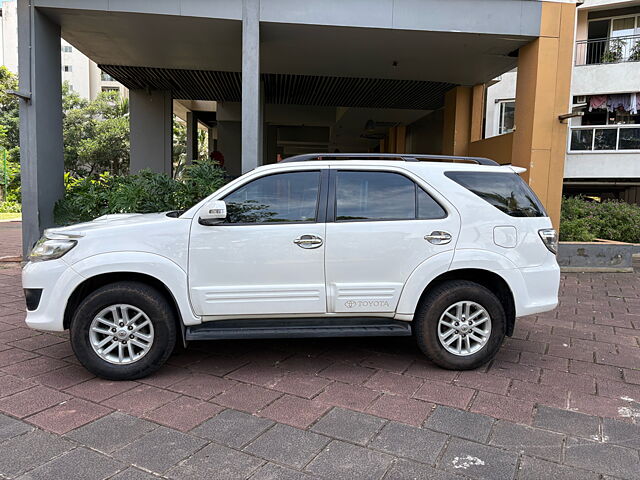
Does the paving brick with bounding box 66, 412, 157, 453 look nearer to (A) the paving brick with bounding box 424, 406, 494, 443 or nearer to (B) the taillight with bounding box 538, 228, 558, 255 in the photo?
(A) the paving brick with bounding box 424, 406, 494, 443

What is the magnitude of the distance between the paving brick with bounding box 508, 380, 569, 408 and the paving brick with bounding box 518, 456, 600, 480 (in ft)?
2.91

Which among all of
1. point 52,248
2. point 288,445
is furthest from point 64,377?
point 288,445

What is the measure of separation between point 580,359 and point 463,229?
1.83m

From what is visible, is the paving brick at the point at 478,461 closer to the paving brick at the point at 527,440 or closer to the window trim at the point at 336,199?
the paving brick at the point at 527,440

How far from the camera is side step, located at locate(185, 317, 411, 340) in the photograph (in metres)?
3.92

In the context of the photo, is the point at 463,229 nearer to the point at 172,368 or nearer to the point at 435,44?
the point at 172,368

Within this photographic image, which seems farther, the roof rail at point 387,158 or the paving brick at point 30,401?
the roof rail at point 387,158

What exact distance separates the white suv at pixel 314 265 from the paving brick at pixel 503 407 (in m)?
0.50

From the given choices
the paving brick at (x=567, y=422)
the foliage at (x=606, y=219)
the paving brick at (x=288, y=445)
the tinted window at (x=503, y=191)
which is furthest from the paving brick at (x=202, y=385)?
the foliage at (x=606, y=219)

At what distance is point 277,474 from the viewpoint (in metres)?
2.66

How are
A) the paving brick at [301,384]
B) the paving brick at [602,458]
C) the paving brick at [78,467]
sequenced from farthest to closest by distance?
the paving brick at [301,384] → the paving brick at [602,458] → the paving brick at [78,467]

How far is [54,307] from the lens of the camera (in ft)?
12.4

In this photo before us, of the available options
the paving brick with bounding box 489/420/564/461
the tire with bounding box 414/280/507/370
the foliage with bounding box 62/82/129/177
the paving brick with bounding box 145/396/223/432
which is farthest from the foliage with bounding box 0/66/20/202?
the paving brick with bounding box 489/420/564/461

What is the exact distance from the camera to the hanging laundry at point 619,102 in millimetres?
17438
